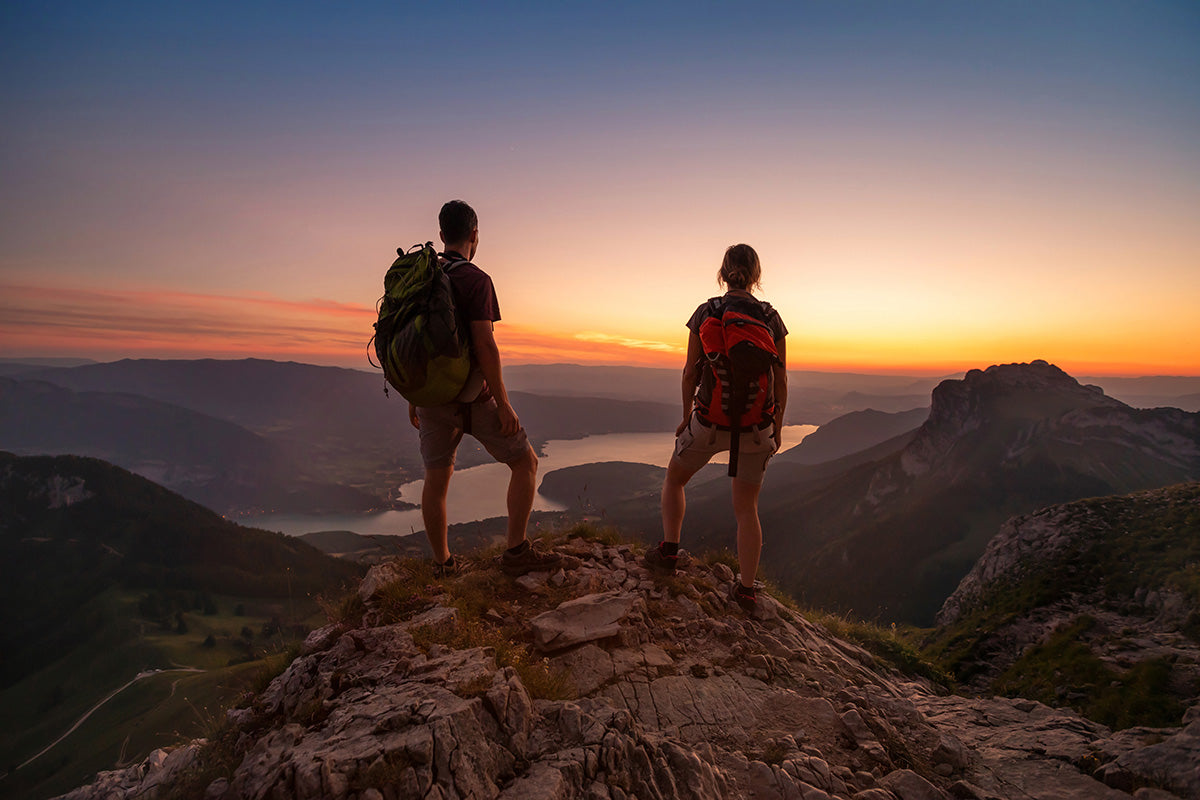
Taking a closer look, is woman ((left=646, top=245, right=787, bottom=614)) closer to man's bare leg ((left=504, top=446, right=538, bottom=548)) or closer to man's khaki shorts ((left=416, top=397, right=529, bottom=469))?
man's bare leg ((left=504, top=446, right=538, bottom=548))

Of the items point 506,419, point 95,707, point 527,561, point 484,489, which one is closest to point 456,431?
point 506,419

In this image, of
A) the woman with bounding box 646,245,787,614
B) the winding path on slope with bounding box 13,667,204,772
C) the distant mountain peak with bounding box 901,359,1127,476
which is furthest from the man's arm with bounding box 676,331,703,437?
the distant mountain peak with bounding box 901,359,1127,476

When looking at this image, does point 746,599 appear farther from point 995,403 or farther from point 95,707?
point 995,403

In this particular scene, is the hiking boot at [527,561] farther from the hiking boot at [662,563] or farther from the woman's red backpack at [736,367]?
the woman's red backpack at [736,367]

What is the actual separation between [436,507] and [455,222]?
2.69 metres

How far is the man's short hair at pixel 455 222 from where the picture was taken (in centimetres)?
428

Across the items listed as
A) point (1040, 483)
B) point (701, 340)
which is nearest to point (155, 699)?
point (701, 340)

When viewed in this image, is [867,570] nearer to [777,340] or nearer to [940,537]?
[940,537]

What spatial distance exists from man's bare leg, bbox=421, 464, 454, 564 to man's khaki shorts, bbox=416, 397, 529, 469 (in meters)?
0.09

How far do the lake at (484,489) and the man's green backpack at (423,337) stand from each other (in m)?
86.1

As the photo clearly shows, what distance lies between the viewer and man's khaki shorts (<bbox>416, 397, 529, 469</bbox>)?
434cm

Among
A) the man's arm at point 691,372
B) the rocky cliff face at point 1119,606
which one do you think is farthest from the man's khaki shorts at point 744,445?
the rocky cliff face at point 1119,606

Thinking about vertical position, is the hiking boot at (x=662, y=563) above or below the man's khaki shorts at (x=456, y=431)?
below

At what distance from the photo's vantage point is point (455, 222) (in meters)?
4.30
